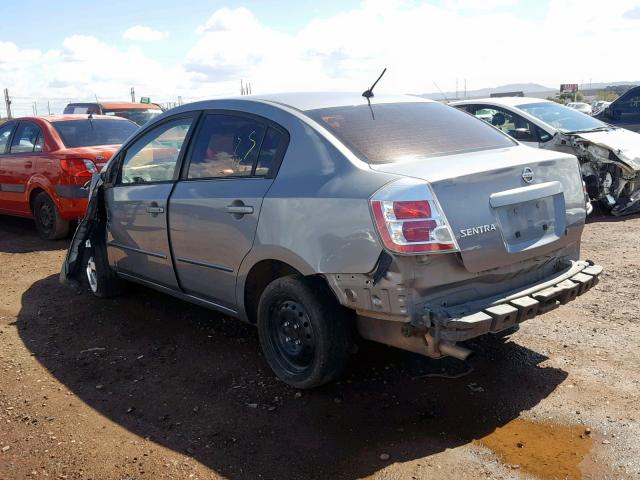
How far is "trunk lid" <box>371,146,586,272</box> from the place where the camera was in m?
3.33

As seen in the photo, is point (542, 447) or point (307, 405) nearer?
point (542, 447)

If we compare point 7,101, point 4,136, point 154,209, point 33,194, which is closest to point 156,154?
point 154,209

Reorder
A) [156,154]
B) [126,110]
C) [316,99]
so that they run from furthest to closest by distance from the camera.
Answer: [126,110], [156,154], [316,99]

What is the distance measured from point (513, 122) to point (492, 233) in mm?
6686

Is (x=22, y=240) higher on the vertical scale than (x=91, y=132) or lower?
lower

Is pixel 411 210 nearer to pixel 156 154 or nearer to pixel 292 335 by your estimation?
pixel 292 335

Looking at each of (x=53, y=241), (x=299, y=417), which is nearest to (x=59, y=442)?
(x=299, y=417)

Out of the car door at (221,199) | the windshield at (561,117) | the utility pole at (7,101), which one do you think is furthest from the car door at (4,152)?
the utility pole at (7,101)

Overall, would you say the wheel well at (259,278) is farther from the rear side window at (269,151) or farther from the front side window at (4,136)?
the front side window at (4,136)

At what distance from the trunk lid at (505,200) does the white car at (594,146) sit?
496 centimetres

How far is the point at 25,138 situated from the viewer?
866 centimetres

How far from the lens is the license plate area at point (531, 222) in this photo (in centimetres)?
351

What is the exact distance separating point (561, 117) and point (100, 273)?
24.0ft

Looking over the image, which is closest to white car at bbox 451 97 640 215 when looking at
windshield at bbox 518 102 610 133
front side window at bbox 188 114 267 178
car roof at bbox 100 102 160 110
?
windshield at bbox 518 102 610 133
